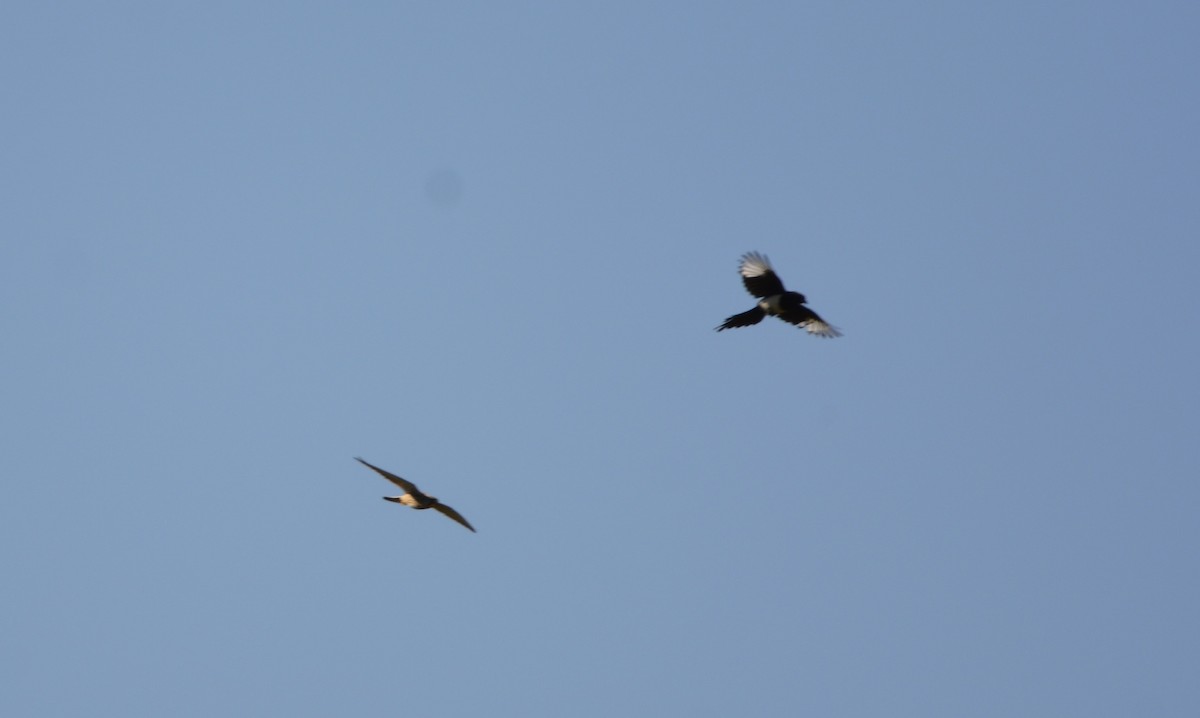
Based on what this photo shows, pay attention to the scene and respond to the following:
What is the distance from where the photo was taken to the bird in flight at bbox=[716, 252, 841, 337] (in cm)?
4541

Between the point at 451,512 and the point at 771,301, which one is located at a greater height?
the point at 771,301

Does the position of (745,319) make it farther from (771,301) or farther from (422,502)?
(422,502)

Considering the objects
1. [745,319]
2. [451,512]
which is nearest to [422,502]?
[451,512]

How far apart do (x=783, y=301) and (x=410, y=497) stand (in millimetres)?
11612

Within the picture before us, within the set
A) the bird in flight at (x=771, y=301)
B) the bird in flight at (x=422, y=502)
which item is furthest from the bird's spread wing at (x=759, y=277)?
the bird in flight at (x=422, y=502)

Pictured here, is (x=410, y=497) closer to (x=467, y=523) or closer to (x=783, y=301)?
(x=467, y=523)

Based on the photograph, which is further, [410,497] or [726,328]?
[410,497]

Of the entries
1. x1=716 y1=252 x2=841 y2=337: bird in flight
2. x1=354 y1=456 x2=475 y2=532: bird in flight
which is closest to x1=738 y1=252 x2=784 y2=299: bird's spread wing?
x1=716 y1=252 x2=841 y2=337: bird in flight

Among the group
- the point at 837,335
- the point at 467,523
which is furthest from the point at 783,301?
the point at 467,523

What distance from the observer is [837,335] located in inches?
1790

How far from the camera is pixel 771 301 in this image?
45.5 metres

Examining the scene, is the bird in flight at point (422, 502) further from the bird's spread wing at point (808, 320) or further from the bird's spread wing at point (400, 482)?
the bird's spread wing at point (808, 320)

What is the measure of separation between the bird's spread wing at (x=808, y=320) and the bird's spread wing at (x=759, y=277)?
61 cm

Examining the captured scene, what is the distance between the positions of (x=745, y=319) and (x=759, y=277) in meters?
1.38
